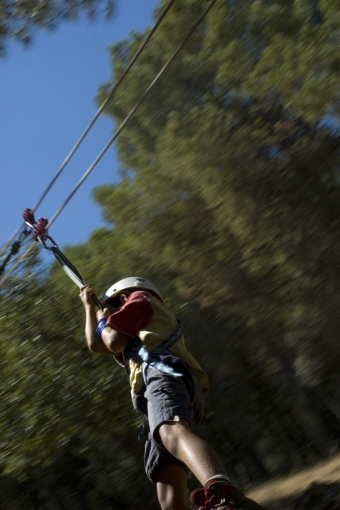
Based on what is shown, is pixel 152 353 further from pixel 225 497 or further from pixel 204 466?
pixel 225 497

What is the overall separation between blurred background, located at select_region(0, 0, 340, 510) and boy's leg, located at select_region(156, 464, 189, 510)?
143 inches

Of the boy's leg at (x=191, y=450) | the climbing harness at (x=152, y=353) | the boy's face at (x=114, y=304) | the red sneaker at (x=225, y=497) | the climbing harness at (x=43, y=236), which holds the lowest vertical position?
the red sneaker at (x=225, y=497)

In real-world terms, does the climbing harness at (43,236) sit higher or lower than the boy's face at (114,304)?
higher

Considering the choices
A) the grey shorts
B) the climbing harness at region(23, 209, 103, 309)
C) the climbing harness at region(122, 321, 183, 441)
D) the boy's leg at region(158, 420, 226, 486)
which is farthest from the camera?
the climbing harness at region(23, 209, 103, 309)

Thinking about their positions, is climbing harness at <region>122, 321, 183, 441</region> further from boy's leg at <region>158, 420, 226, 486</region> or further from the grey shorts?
boy's leg at <region>158, 420, 226, 486</region>

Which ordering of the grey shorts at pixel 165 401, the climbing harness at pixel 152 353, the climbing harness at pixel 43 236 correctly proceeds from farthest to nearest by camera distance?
the climbing harness at pixel 43 236 < the climbing harness at pixel 152 353 < the grey shorts at pixel 165 401

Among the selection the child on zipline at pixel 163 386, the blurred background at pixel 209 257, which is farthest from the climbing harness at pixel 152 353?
the blurred background at pixel 209 257

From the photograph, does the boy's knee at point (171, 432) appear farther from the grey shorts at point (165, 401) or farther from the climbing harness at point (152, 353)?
the climbing harness at point (152, 353)

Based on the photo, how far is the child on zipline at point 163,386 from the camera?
6.89ft

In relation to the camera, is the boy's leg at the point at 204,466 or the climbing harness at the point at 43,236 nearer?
the boy's leg at the point at 204,466

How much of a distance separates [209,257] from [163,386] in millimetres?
4970

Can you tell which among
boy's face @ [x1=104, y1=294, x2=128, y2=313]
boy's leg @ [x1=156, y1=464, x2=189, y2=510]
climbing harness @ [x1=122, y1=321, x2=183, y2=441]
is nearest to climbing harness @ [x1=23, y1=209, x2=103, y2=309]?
boy's face @ [x1=104, y1=294, x2=128, y2=313]

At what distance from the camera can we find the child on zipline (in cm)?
210

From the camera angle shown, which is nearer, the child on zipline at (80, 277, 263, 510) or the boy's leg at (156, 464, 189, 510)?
the child on zipline at (80, 277, 263, 510)
